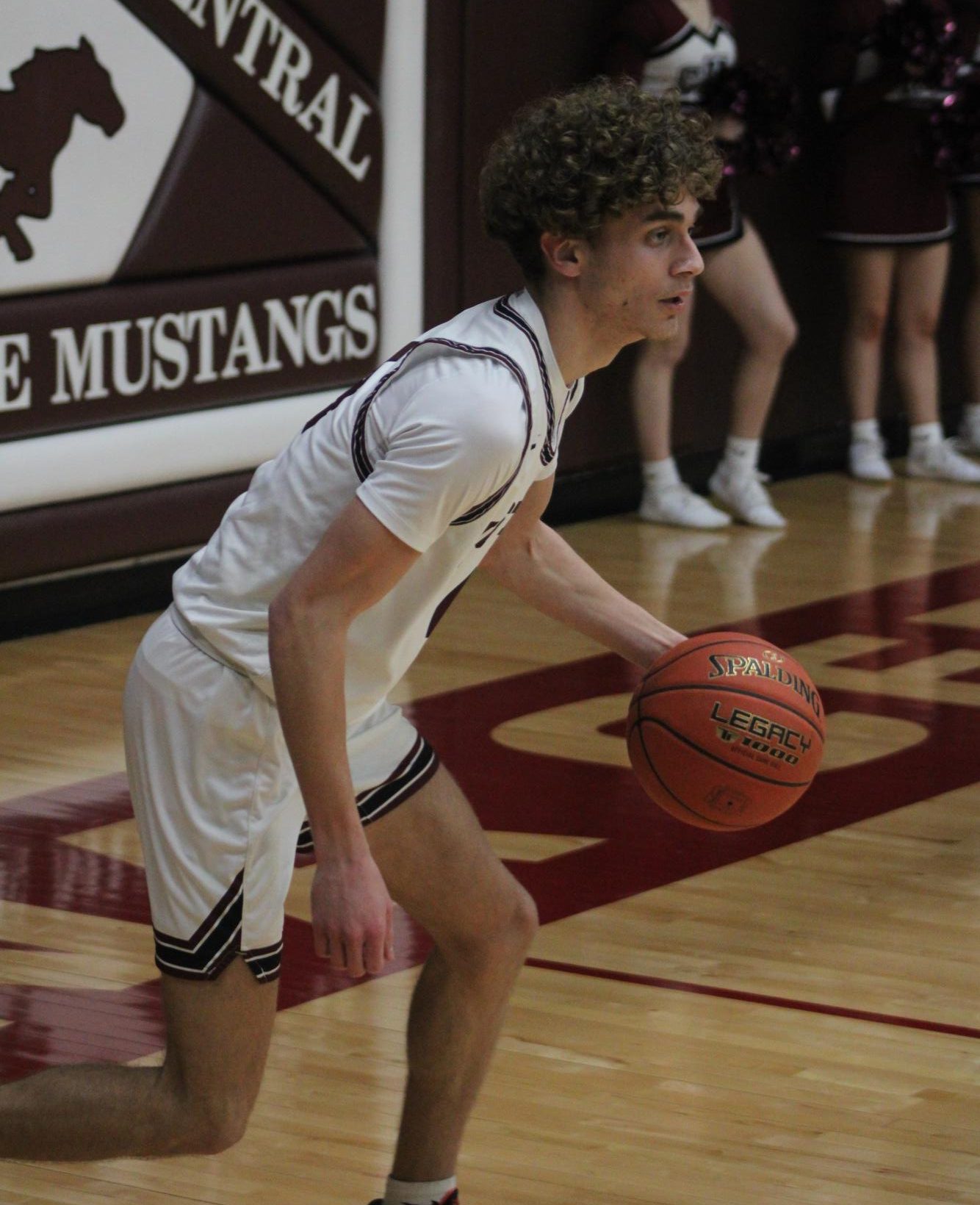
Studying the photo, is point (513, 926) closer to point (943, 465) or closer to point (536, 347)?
point (536, 347)

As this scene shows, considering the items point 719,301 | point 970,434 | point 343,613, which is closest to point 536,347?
point 343,613

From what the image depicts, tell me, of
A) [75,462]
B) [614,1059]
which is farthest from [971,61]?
[614,1059]

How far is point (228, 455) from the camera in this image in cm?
650

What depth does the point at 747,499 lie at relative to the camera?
25.7ft

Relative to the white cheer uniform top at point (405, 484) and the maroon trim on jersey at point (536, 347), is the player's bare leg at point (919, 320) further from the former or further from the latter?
the maroon trim on jersey at point (536, 347)

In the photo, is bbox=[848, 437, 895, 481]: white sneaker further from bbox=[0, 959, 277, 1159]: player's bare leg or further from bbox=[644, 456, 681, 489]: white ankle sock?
bbox=[0, 959, 277, 1159]: player's bare leg

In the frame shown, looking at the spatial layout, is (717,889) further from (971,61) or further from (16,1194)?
(971,61)

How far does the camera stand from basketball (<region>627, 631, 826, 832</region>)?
9.09 feet

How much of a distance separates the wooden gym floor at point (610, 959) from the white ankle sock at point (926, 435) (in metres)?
2.44

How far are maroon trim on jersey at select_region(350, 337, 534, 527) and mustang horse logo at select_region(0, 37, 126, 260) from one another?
143 inches

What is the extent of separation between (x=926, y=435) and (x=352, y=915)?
674 cm

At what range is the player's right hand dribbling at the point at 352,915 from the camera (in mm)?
2262

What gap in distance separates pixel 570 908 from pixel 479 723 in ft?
4.27

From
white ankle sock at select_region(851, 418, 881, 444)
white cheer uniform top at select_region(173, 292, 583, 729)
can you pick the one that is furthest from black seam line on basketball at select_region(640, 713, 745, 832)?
white ankle sock at select_region(851, 418, 881, 444)
